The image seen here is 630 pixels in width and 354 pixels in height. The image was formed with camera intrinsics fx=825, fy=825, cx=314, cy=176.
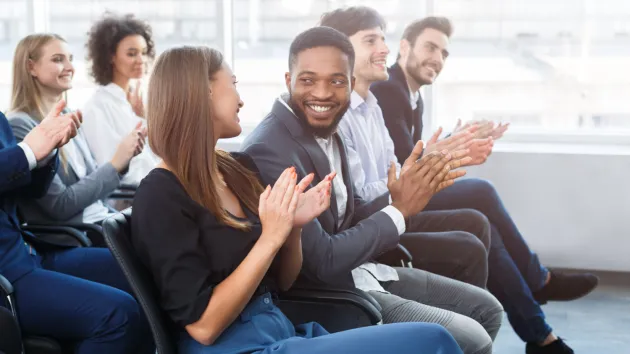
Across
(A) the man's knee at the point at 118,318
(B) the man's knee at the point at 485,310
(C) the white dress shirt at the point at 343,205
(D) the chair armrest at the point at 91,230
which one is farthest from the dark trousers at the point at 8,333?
(B) the man's knee at the point at 485,310

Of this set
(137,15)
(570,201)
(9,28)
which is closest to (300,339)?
(570,201)

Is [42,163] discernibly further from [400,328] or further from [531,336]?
[531,336]

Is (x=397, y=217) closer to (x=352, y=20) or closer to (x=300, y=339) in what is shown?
(x=300, y=339)

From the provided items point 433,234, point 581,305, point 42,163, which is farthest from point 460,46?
point 42,163

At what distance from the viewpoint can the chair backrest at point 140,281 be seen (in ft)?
5.30

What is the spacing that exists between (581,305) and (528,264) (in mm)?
897

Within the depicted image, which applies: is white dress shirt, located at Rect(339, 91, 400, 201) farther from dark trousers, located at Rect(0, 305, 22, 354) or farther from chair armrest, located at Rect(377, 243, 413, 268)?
dark trousers, located at Rect(0, 305, 22, 354)

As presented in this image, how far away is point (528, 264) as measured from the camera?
3.35 m

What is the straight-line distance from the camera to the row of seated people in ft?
5.40

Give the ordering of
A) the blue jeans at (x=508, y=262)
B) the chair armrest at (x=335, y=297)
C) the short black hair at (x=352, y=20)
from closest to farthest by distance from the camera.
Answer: the chair armrest at (x=335, y=297), the blue jeans at (x=508, y=262), the short black hair at (x=352, y=20)

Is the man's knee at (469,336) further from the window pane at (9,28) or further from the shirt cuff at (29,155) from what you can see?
the window pane at (9,28)

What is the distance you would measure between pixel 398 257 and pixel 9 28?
3.65m

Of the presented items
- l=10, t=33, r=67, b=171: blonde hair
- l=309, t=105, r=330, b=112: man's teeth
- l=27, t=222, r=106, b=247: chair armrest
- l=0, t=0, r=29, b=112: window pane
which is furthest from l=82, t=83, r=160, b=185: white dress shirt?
l=0, t=0, r=29, b=112: window pane

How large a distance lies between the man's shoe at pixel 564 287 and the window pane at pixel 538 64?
1402mm
